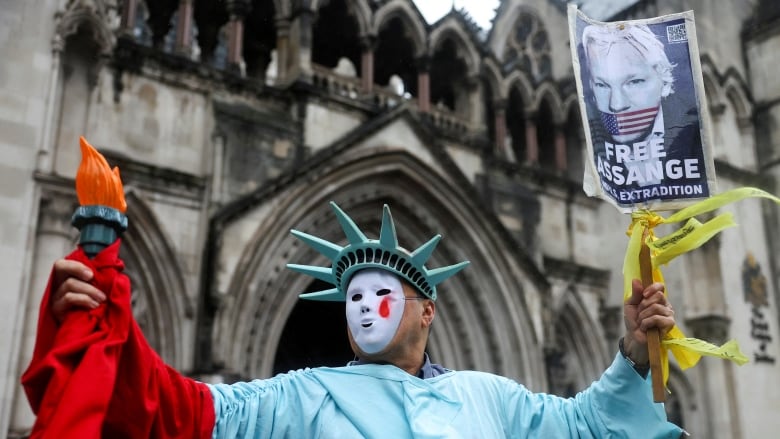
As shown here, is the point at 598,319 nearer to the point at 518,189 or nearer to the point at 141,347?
the point at 518,189

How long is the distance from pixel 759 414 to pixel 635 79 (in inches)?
519

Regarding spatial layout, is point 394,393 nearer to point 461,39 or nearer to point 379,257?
point 379,257

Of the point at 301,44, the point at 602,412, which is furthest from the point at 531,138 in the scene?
the point at 602,412

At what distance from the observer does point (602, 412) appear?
118 inches

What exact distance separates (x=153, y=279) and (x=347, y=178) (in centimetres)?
318

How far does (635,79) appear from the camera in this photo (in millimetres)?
3510

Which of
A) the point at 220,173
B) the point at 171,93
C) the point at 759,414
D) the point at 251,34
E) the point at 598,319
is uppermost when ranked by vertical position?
the point at 251,34

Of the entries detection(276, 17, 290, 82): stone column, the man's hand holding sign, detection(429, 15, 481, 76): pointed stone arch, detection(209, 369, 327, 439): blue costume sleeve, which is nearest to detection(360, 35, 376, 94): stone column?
detection(276, 17, 290, 82): stone column

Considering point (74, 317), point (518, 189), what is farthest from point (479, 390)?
point (518, 189)

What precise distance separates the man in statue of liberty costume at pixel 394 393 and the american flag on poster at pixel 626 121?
2.65ft

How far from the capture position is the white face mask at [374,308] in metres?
3.02

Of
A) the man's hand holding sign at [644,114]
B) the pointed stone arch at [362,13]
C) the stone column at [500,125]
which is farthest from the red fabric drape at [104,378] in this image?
the stone column at [500,125]

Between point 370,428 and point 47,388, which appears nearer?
point 47,388

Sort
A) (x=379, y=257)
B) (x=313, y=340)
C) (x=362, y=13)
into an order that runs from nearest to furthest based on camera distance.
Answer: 1. (x=379, y=257)
2. (x=362, y=13)
3. (x=313, y=340)
